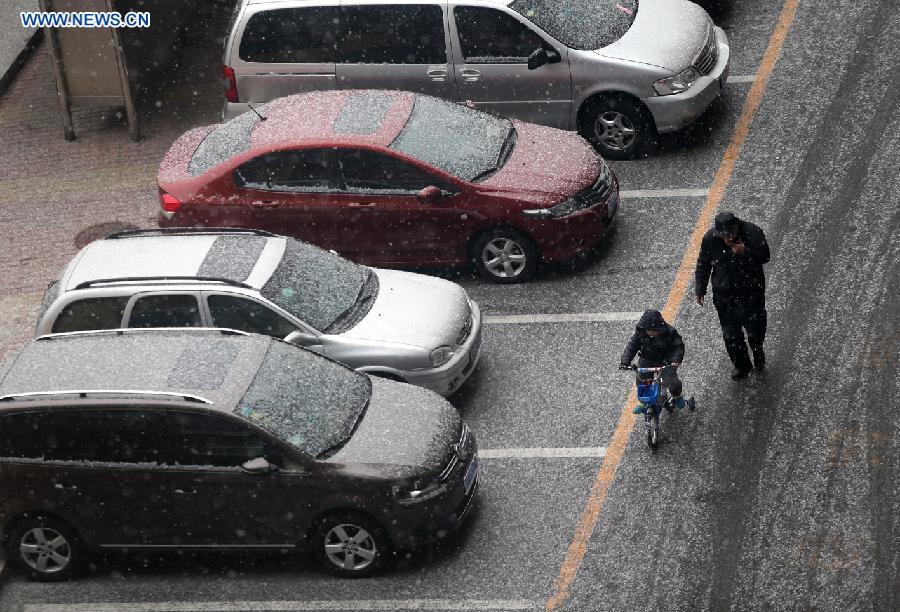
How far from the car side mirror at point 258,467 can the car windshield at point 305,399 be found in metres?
0.22

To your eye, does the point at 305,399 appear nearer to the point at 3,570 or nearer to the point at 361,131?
the point at 3,570

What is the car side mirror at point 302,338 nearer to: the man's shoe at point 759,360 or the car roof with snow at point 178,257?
the car roof with snow at point 178,257

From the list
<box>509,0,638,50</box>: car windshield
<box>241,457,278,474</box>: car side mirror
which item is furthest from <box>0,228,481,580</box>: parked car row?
<box>509,0,638,50</box>: car windshield

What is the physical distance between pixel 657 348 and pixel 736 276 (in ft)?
3.02

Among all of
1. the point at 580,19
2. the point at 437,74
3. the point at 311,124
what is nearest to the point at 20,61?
the point at 437,74

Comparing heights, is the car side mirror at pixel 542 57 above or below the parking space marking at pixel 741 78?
above

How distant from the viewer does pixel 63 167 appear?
16109mm

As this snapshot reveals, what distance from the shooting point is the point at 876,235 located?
1295 centimetres

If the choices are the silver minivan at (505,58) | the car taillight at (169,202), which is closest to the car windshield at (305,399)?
the car taillight at (169,202)

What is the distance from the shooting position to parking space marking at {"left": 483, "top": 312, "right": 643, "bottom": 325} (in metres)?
12.4

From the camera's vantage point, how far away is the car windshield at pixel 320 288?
36.8ft

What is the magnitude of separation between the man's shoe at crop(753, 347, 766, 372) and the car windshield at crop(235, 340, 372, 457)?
3.36 meters

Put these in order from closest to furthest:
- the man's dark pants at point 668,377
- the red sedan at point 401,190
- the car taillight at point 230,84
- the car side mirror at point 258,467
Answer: the car side mirror at point 258,467
the man's dark pants at point 668,377
the red sedan at point 401,190
the car taillight at point 230,84

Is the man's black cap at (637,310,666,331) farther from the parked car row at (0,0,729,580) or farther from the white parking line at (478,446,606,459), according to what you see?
the parked car row at (0,0,729,580)
